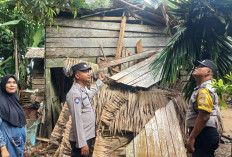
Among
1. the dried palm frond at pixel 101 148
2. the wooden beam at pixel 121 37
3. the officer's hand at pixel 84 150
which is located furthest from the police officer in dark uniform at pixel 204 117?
the wooden beam at pixel 121 37

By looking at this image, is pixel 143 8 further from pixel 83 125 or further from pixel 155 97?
pixel 83 125

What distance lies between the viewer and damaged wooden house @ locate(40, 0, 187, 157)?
455cm

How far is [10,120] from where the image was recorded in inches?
121

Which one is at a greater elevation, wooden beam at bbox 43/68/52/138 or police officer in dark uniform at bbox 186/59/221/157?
police officer in dark uniform at bbox 186/59/221/157

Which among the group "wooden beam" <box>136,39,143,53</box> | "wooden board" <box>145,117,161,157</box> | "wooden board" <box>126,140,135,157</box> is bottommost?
"wooden board" <box>126,140,135,157</box>

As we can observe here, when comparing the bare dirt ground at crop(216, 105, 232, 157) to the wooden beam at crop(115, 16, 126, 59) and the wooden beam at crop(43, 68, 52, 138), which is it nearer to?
the wooden beam at crop(115, 16, 126, 59)

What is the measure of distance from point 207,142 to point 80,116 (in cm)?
171

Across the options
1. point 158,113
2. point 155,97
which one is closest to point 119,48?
point 155,97

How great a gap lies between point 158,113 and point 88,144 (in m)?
2.18

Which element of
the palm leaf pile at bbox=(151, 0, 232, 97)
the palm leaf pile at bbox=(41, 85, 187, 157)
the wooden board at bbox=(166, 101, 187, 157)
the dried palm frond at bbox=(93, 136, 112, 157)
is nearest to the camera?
the palm leaf pile at bbox=(151, 0, 232, 97)

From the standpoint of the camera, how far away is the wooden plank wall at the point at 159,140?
416 centimetres

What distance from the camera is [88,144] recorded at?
3.04m

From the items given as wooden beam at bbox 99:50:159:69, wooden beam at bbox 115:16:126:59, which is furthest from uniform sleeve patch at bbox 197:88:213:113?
wooden beam at bbox 115:16:126:59

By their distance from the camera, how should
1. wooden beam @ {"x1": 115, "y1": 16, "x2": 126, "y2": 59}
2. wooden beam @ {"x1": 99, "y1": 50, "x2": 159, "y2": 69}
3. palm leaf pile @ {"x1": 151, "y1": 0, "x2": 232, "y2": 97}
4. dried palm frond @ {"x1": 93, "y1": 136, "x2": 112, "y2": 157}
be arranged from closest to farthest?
palm leaf pile @ {"x1": 151, "y1": 0, "x2": 232, "y2": 97}
dried palm frond @ {"x1": 93, "y1": 136, "x2": 112, "y2": 157}
wooden beam @ {"x1": 99, "y1": 50, "x2": 159, "y2": 69}
wooden beam @ {"x1": 115, "y1": 16, "x2": 126, "y2": 59}
